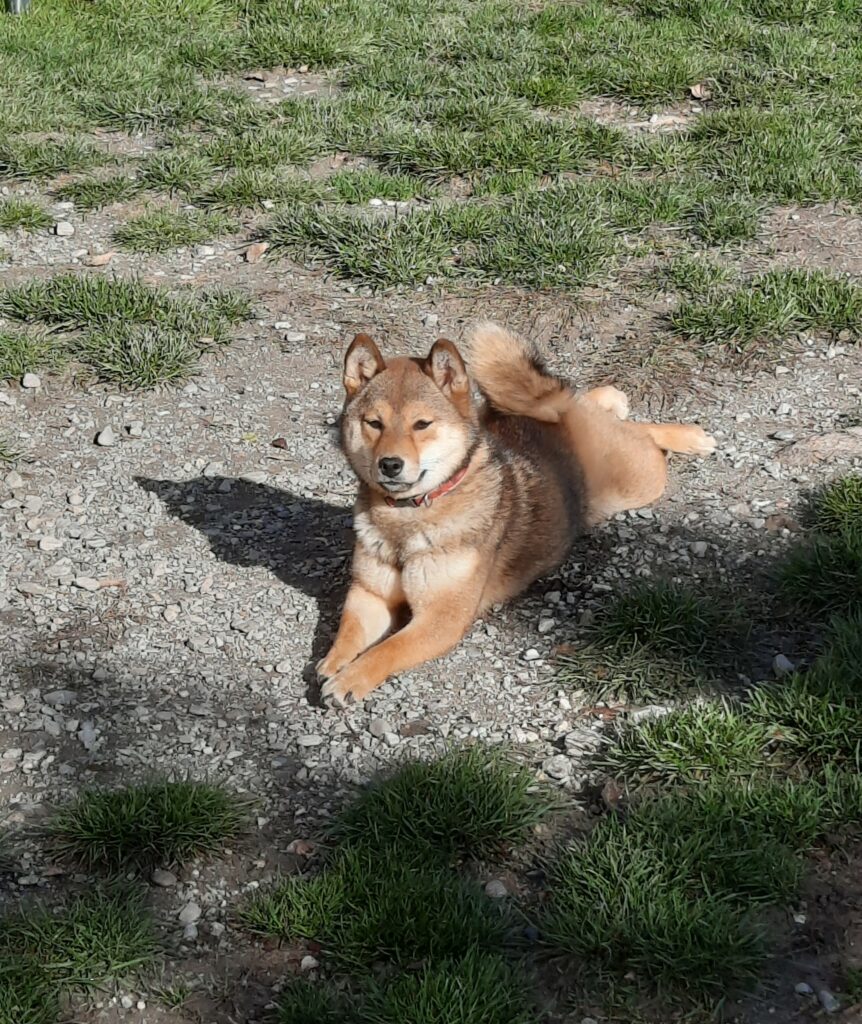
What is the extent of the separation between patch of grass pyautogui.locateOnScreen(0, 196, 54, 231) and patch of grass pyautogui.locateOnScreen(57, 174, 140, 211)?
256 mm

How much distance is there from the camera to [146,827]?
3590mm

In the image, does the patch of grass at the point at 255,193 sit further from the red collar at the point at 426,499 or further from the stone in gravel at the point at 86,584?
the red collar at the point at 426,499

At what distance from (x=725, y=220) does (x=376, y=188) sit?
203 cm

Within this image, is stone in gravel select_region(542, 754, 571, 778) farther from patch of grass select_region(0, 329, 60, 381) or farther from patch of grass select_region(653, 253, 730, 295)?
patch of grass select_region(0, 329, 60, 381)

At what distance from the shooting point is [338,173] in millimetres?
7891

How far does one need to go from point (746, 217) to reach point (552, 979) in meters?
5.02

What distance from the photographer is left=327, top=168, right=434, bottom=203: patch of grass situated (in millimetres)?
7645

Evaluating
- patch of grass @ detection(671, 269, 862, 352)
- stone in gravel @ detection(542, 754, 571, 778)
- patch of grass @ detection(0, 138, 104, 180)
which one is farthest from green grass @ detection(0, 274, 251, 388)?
stone in gravel @ detection(542, 754, 571, 778)

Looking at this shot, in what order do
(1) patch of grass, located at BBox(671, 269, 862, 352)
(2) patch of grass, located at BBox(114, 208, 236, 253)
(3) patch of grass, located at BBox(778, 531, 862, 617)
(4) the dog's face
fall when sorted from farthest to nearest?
(2) patch of grass, located at BBox(114, 208, 236, 253) < (1) patch of grass, located at BBox(671, 269, 862, 352) < (3) patch of grass, located at BBox(778, 531, 862, 617) < (4) the dog's face

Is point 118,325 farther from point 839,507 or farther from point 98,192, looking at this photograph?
point 839,507

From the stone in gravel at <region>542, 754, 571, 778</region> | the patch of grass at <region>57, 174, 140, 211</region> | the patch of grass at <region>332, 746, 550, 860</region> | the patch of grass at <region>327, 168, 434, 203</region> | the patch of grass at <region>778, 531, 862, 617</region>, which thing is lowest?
the stone in gravel at <region>542, 754, 571, 778</region>

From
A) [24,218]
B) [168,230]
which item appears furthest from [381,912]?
[24,218]

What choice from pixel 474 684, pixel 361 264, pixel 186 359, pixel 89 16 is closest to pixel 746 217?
pixel 361 264

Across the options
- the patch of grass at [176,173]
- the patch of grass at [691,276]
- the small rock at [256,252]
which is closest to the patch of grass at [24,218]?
the patch of grass at [176,173]
